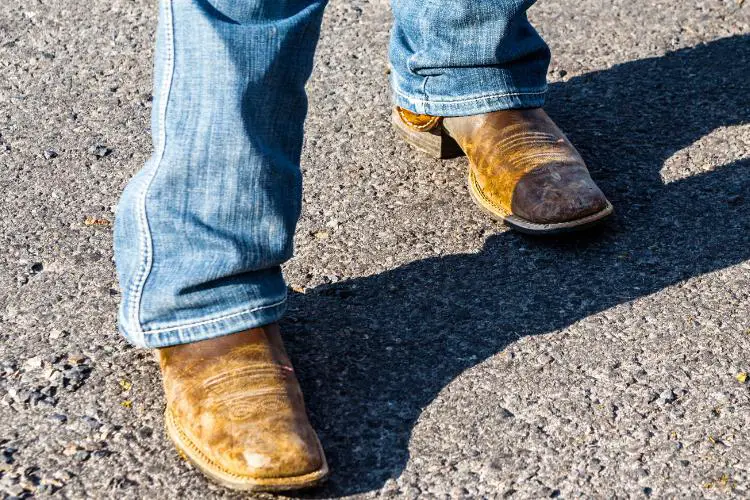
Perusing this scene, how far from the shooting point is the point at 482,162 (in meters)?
2.39

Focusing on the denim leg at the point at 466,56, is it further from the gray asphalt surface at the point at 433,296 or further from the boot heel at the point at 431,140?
the gray asphalt surface at the point at 433,296

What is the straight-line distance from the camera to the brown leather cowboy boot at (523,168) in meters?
2.22

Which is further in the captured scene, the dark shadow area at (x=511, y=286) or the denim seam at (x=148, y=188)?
the dark shadow area at (x=511, y=286)

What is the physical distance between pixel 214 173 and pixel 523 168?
0.90 m

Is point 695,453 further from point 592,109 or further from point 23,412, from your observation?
point 592,109

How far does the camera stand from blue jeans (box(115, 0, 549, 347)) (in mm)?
1607

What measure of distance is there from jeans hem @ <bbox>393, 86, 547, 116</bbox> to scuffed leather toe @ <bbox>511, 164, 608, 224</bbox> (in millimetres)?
223

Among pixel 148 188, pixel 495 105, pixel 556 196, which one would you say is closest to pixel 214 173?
pixel 148 188

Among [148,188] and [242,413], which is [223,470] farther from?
[148,188]

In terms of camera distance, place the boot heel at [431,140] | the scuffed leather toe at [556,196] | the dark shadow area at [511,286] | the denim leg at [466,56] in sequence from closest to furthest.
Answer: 1. the dark shadow area at [511,286]
2. the scuffed leather toe at [556,196]
3. the denim leg at [466,56]
4. the boot heel at [431,140]

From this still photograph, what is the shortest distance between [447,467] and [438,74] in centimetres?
110

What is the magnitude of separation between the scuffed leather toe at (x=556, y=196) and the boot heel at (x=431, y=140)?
322mm

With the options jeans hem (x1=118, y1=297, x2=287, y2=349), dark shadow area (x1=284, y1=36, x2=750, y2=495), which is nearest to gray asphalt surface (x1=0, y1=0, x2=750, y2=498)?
dark shadow area (x1=284, y1=36, x2=750, y2=495)

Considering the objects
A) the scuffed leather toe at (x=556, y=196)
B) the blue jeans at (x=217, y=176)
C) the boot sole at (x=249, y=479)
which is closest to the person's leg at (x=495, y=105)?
the scuffed leather toe at (x=556, y=196)
